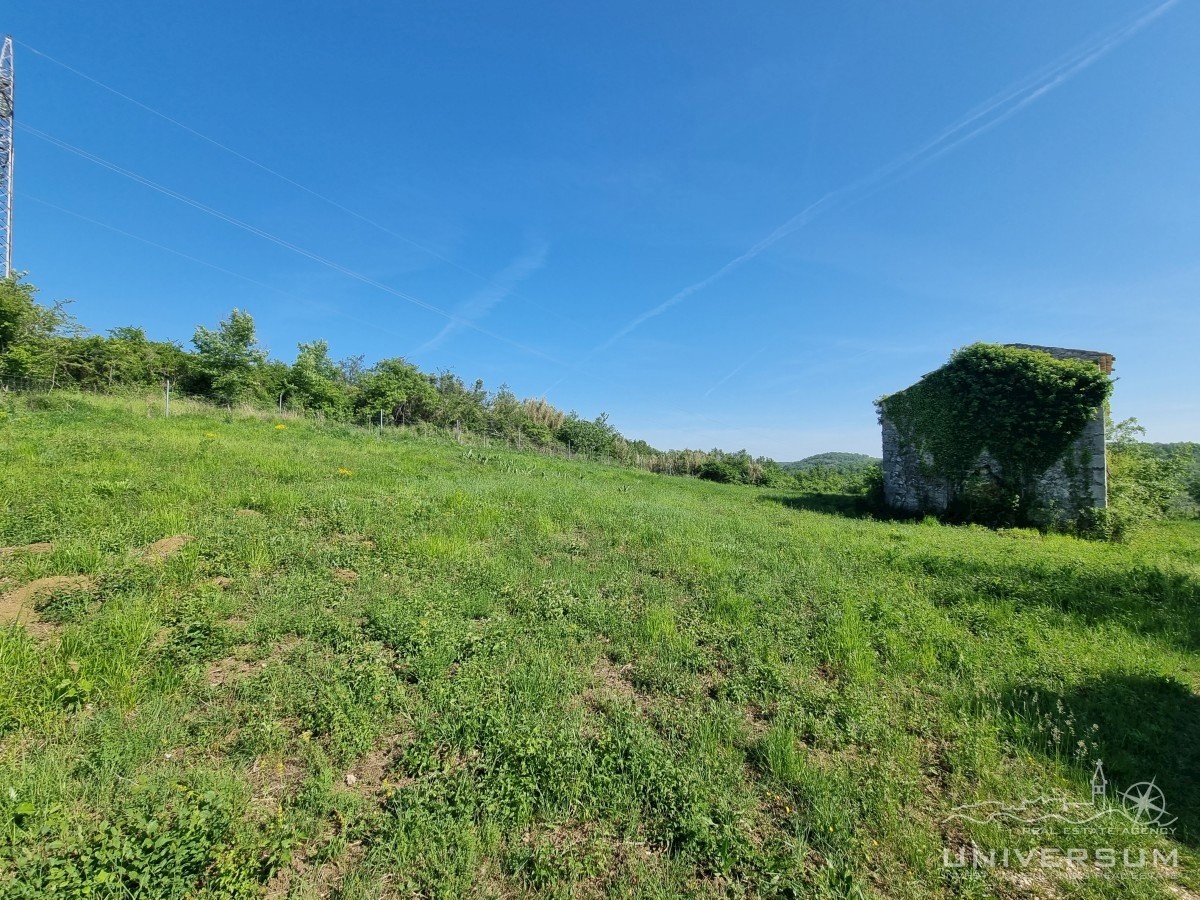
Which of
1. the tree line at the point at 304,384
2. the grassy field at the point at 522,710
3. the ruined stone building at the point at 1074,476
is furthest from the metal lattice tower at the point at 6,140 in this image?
the ruined stone building at the point at 1074,476

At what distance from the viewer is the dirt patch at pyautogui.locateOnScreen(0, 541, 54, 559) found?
4402 mm

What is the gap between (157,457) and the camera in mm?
8125

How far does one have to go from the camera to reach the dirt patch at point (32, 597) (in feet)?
11.5

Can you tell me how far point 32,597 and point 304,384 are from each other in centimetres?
2936

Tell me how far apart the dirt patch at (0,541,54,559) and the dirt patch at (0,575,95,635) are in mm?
681

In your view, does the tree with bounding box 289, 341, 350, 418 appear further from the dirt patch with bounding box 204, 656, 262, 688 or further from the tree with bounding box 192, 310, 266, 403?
the dirt patch with bounding box 204, 656, 262, 688

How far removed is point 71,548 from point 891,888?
23.8 feet

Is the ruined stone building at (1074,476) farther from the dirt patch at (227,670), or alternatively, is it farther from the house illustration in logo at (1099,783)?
the dirt patch at (227,670)

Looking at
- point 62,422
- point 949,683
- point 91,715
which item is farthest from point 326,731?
point 62,422

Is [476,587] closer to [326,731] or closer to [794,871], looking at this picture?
[326,731]

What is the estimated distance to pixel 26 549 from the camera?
177 inches

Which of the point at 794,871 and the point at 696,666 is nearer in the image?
the point at 794,871

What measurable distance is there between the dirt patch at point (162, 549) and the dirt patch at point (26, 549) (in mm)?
753

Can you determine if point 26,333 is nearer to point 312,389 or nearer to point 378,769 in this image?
point 312,389
